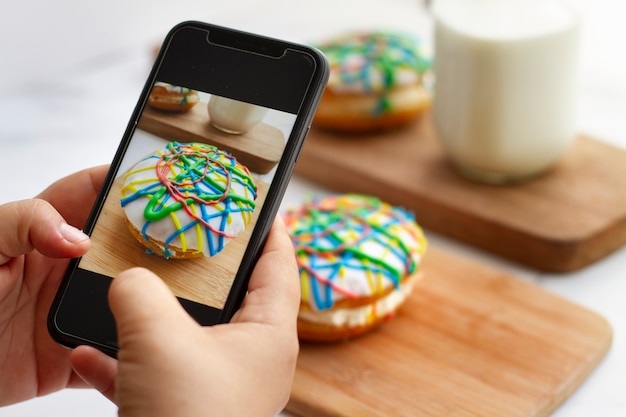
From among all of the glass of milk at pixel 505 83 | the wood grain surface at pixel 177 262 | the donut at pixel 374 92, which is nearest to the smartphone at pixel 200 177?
the wood grain surface at pixel 177 262

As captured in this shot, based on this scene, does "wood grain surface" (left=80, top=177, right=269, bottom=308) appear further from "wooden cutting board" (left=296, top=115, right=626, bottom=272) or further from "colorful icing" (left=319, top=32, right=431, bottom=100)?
"colorful icing" (left=319, top=32, right=431, bottom=100)

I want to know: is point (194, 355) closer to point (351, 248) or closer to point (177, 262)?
point (177, 262)

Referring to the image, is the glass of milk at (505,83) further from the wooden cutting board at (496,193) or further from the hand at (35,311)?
the hand at (35,311)

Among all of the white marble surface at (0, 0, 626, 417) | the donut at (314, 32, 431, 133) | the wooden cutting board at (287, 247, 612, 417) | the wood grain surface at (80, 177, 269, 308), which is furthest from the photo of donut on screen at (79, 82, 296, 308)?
the donut at (314, 32, 431, 133)

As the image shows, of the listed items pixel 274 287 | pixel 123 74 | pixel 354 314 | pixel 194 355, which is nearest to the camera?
Answer: pixel 194 355

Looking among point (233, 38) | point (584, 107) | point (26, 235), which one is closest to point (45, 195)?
point (26, 235)

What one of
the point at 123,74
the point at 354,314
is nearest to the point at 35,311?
the point at 354,314

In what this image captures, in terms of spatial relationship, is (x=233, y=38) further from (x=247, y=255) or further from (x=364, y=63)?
(x=364, y=63)
